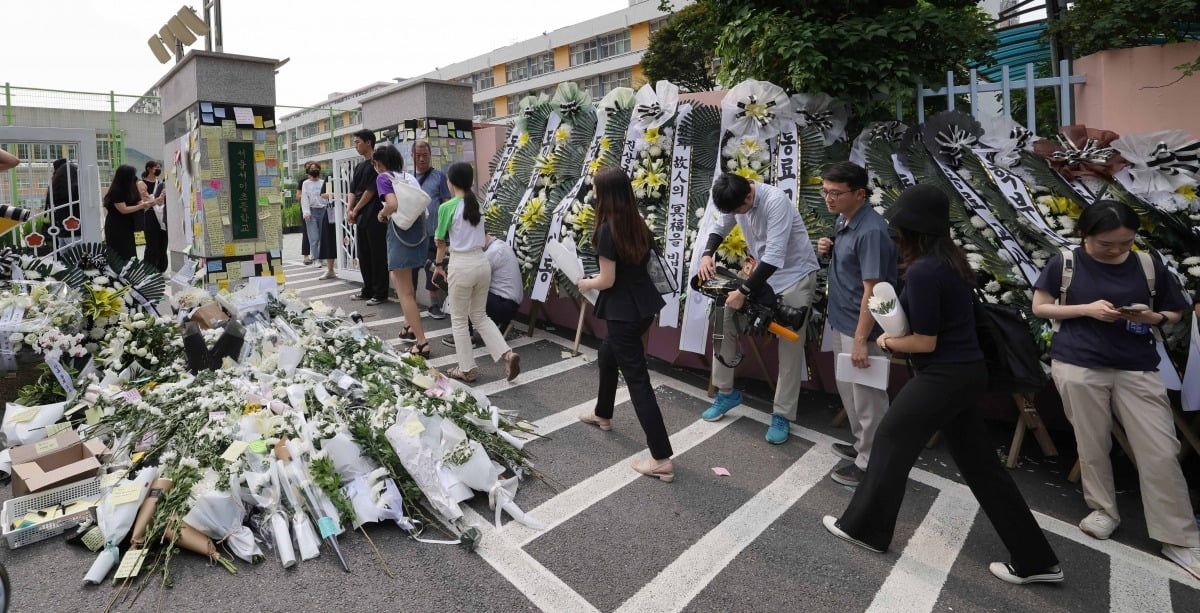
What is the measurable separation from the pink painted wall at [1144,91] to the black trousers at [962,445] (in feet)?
11.9

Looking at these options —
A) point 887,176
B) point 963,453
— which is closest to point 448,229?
point 887,176

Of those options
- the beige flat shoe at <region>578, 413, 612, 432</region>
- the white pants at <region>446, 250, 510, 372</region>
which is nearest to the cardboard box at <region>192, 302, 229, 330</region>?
the white pants at <region>446, 250, 510, 372</region>

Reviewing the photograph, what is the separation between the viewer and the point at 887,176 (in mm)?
4992

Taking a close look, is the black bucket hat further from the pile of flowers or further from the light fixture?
the light fixture

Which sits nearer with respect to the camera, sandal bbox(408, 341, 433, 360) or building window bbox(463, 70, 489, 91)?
sandal bbox(408, 341, 433, 360)

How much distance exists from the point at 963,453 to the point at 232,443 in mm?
3427

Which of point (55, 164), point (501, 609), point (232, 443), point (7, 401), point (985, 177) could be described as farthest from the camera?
point (55, 164)

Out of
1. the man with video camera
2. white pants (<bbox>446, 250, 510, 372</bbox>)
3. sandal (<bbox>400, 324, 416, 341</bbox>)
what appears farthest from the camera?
sandal (<bbox>400, 324, 416, 341</bbox>)

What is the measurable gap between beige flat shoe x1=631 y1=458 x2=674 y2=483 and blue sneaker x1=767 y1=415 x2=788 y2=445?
2.89 ft

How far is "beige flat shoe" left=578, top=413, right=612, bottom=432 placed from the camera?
14.8 feet

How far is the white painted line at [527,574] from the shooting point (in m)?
2.75

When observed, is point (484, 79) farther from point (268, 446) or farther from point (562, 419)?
point (268, 446)

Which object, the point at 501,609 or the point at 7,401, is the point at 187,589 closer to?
the point at 501,609

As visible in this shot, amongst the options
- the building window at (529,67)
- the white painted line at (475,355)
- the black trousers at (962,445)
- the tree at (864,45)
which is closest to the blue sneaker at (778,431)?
the black trousers at (962,445)
